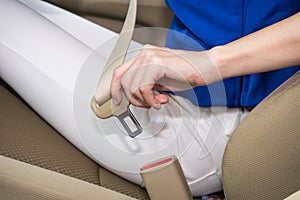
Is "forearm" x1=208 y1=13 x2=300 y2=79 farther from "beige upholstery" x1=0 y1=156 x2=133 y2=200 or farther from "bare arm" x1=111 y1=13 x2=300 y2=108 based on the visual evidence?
"beige upholstery" x1=0 y1=156 x2=133 y2=200

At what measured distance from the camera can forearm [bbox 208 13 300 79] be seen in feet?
2.36

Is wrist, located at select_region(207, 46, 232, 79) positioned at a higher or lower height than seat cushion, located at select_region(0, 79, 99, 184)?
higher

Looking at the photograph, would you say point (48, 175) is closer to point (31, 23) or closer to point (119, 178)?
point (119, 178)

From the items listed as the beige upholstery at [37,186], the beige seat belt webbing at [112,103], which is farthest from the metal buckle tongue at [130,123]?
the beige upholstery at [37,186]

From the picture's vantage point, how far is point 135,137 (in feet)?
2.69

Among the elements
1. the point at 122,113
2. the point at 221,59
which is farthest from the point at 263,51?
the point at 122,113

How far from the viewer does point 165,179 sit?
0.69 metres

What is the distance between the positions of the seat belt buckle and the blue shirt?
0.17 metres

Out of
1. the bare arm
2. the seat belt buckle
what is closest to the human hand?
the bare arm

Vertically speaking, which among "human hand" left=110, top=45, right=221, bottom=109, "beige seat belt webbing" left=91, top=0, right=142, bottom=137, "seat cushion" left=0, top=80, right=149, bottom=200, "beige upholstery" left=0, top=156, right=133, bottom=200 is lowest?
"seat cushion" left=0, top=80, right=149, bottom=200

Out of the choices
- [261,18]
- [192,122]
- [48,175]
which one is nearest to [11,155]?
[48,175]

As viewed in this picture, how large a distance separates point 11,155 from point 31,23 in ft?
0.78

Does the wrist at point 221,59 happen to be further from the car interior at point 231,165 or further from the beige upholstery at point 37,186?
the beige upholstery at point 37,186

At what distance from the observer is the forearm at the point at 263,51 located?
0.72 m
